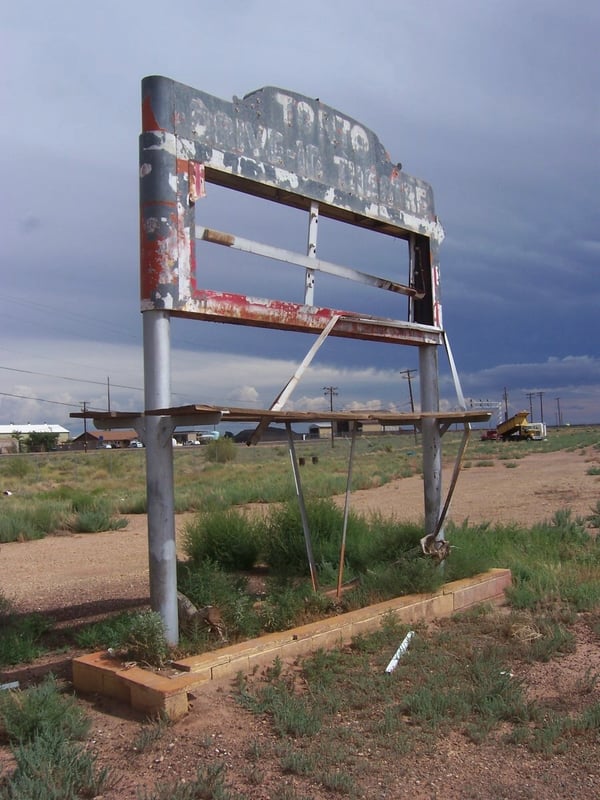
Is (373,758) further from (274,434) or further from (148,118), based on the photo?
(274,434)

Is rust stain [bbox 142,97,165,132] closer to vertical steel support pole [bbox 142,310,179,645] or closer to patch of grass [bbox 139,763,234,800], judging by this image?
vertical steel support pole [bbox 142,310,179,645]

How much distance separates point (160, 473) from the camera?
573 centimetres

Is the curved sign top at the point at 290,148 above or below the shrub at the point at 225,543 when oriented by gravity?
above

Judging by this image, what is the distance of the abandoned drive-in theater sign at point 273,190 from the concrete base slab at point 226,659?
2.52 meters

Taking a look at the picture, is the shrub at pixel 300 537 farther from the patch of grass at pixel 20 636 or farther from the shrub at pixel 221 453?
the shrub at pixel 221 453

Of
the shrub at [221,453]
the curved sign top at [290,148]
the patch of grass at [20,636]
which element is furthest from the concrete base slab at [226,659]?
the shrub at [221,453]

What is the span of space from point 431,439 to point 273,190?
3215 mm

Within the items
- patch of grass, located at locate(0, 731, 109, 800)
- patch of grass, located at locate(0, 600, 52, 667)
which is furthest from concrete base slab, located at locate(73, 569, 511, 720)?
patch of grass, located at locate(0, 600, 52, 667)

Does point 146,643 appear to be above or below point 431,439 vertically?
below

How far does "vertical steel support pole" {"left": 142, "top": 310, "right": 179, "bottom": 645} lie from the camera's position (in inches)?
223

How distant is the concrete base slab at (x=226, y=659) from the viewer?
A: 4.82 metres

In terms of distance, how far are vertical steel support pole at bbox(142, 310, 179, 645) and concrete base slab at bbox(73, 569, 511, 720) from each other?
490mm

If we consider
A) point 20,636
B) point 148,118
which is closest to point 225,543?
point 20,636

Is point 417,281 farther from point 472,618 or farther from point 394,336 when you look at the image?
point 472,618
